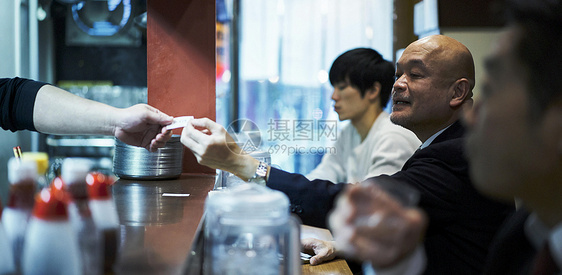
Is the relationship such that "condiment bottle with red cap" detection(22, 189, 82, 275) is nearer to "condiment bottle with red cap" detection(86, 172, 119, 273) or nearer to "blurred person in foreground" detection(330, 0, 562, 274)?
"condiment bottle with red cap" detection(86, 172, 119, 273)

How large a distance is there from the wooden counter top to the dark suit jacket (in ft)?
1.14

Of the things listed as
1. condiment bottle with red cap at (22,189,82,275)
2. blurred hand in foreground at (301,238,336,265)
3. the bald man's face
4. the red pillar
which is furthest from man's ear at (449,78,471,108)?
condiment bottle with red cap at (22,189,82,275)

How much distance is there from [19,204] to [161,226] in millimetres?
469

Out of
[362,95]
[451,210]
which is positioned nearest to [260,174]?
[451,210]

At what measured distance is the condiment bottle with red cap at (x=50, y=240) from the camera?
2.45 feet

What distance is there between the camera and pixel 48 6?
14.8ft

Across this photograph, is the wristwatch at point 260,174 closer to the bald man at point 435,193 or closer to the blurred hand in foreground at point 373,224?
the bald man at point 435,193

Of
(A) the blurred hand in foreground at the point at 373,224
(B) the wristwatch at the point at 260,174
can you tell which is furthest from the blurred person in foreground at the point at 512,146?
(B) the wristwatch at the point at 260,174

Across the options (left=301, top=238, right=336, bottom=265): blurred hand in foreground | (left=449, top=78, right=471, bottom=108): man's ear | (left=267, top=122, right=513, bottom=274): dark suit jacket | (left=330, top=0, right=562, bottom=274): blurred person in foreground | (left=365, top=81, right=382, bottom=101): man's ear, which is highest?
(left=365, top=81, right=382, bottom=101): man's ear

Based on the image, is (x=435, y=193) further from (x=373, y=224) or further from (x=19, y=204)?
(x=19, y=204)

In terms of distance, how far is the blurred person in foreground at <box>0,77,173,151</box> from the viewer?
6.42 feet

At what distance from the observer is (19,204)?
0.86 metres

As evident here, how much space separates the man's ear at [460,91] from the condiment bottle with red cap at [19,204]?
5.52 ft

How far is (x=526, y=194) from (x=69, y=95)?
1.71 meters
